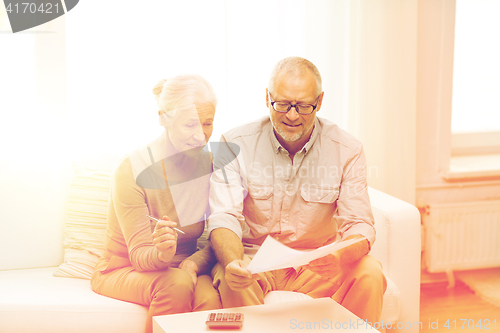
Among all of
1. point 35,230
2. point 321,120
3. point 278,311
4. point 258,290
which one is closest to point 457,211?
point 321,120

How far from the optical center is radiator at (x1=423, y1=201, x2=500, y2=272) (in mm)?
2654

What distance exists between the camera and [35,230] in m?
1.87

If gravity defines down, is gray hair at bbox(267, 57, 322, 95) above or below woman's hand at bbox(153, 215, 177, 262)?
above

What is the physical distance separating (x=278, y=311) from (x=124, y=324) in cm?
54

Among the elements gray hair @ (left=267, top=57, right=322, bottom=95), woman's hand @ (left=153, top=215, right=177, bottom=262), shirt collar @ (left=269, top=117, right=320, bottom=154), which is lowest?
woman's hand @ (left=153, top=215, right=177, bottom=262)

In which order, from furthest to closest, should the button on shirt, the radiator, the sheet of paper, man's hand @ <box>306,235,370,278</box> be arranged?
1. the radiator
2. the button on shirt
3. man's hand @ <box>306,235,370,278</box>
4. the sheet of paper

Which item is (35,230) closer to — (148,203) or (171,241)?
(148,203)

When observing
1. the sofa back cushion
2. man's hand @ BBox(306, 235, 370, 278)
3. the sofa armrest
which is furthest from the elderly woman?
the sofa armrest

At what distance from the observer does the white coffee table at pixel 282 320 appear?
1.22 metres

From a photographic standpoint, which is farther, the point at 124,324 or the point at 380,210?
the point at 380,210

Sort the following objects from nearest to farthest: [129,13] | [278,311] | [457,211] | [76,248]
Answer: [278,311], [76,248], [129,13], [457,211]

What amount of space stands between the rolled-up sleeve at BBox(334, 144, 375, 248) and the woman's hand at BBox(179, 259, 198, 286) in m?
0.54

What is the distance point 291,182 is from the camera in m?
1.81

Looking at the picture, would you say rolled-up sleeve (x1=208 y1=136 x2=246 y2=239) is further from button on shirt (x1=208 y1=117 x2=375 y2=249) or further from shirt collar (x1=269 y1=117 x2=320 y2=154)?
shirt collar (x1=269 y1=117 x2=320 y2=154)
